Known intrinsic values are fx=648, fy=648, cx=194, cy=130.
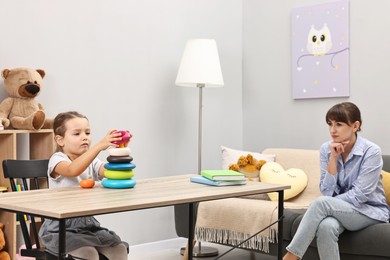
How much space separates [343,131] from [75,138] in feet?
4.71

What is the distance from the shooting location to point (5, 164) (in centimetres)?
272

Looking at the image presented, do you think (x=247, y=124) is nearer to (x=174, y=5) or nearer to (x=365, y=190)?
(x=174, y=5)

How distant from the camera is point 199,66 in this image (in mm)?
4340

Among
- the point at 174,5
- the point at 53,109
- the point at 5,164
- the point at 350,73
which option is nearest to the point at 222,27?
the point at 174,5

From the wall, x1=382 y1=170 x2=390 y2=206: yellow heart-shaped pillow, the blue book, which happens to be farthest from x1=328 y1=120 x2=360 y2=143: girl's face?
the wall

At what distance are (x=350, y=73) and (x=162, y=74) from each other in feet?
4.25

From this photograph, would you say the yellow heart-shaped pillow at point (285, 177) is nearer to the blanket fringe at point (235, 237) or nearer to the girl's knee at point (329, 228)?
the blanket fringe at point (235, 237)

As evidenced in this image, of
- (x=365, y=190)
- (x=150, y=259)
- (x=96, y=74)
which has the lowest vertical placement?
(x=150, y=259)

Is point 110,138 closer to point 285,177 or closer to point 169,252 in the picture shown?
point 285,177

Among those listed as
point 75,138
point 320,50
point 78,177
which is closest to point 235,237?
point 78,177

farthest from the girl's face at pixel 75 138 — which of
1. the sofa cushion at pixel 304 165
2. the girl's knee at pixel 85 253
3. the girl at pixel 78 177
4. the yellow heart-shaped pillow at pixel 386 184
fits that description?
the yellow heart-shaped pillow at pixel 386 184

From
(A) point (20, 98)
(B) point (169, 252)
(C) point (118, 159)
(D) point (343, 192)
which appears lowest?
(B) point (169, 252)

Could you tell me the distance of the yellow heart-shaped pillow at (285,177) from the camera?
3.99 m

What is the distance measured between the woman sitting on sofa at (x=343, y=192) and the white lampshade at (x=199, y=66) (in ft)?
3.89
